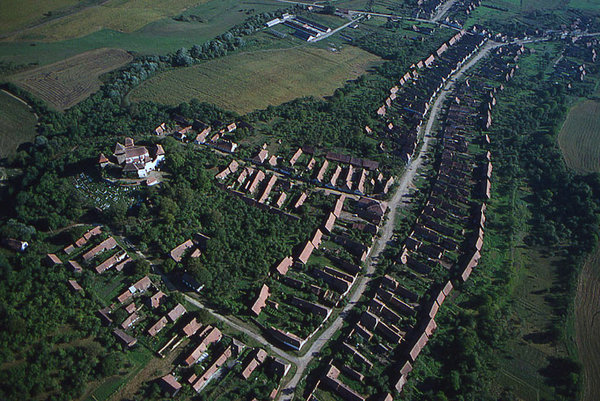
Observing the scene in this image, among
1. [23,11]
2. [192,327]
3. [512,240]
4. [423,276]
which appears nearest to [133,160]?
[192,327]

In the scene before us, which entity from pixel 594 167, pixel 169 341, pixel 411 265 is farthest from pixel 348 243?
pixel 594 167

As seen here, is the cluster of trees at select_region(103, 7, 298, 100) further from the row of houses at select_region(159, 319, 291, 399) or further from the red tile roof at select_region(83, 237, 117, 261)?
the row of houses at select_region(159, 319, 291, 399)

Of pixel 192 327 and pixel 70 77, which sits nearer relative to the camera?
pixel 192 327

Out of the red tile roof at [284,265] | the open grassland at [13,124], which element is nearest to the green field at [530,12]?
the red tile roof at [284,265]

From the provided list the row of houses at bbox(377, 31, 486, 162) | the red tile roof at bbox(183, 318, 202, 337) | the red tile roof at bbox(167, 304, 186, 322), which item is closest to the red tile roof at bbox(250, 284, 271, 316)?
the red tile roof at bbox(183, 318, 202, 337)

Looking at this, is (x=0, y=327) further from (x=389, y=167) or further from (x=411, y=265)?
(x=389, y=167)

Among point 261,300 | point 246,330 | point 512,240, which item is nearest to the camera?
point 246,330

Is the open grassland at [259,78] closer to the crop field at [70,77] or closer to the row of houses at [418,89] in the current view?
the crop field at [70,77]

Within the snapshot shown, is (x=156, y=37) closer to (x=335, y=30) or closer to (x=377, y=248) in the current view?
(x=335, y=30)
